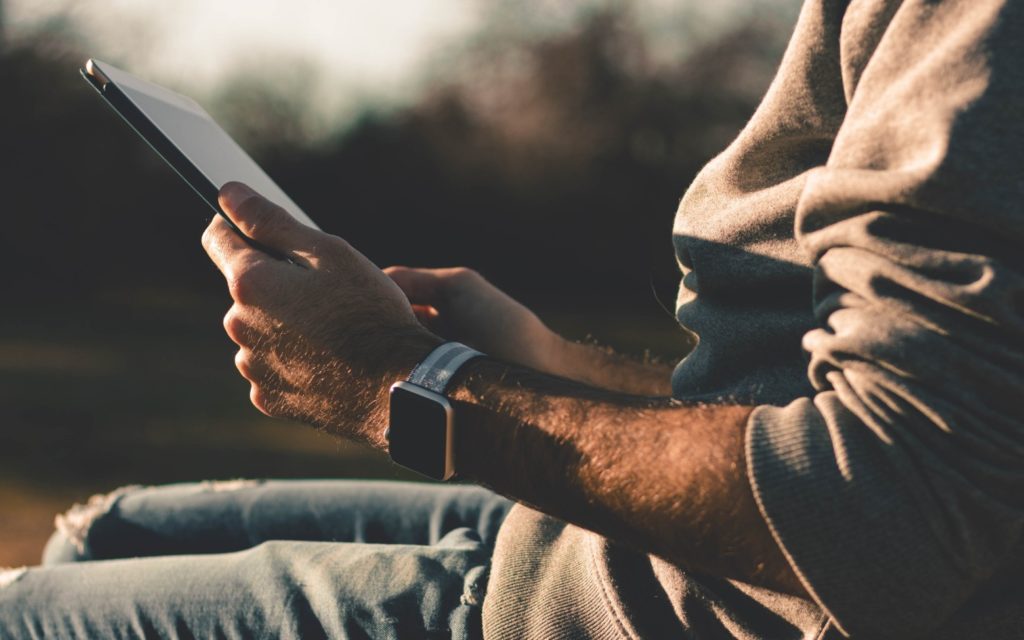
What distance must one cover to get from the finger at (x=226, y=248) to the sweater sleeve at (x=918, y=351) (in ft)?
2.17

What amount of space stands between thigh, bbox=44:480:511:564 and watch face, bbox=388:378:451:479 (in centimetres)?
53

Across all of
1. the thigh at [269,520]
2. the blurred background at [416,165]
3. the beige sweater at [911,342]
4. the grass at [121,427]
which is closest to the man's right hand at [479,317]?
the thigh at [269,520]

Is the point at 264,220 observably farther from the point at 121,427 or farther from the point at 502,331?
the point at 121,427

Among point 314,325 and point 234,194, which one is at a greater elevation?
point 234,194

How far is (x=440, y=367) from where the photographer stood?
1033 millimetres

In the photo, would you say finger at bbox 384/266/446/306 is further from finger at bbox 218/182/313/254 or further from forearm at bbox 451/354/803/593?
forearm at bbox 451/354/803/593

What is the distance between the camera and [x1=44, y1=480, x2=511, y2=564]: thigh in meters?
1.57

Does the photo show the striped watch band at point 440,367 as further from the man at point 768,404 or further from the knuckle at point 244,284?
the knuckle at point 244,284

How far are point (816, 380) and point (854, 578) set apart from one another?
0.19 m

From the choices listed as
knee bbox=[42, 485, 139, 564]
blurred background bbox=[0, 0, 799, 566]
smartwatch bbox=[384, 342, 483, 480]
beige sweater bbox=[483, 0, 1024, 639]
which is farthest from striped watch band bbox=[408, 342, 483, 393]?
blurred background bbox=[0, 0, 799, 566]

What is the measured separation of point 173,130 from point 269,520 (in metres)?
0.66

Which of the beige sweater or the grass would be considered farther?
the grass

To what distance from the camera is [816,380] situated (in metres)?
0.93

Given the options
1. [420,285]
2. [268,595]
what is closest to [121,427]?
[420,285]
